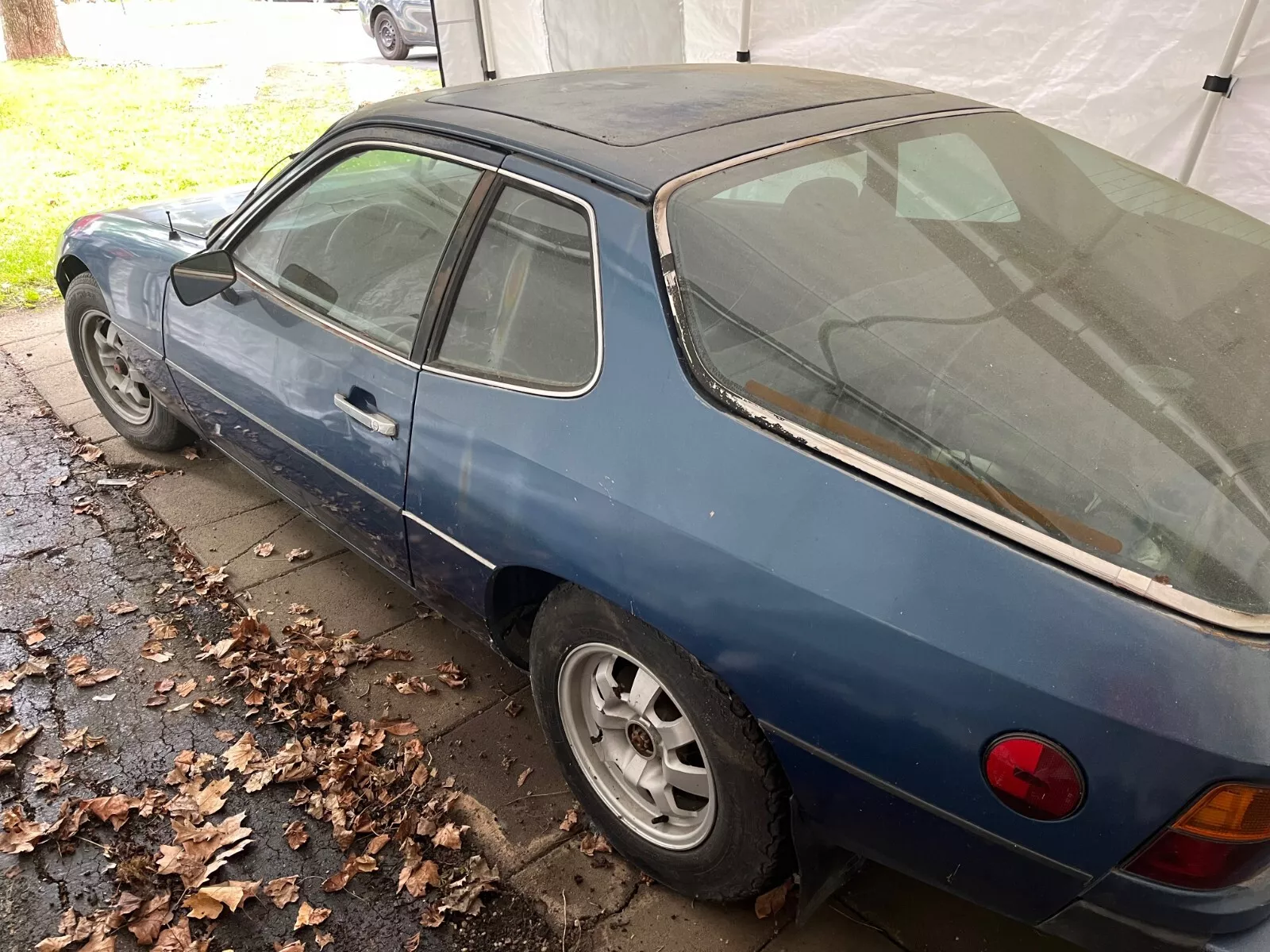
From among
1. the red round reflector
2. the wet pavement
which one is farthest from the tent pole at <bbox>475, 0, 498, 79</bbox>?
the red round reflector

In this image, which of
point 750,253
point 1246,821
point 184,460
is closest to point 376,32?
point 184,460

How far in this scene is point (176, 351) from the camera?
3.17m

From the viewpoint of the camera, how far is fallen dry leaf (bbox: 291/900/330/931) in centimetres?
211

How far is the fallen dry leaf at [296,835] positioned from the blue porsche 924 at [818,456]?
678 mm

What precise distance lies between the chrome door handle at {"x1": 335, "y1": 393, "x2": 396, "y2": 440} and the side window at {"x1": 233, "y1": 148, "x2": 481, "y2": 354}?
0.18 meters

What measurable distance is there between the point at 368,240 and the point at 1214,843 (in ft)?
8.07

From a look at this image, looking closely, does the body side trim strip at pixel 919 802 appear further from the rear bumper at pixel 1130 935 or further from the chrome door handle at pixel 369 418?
the chrome door handle at pixel 369 418

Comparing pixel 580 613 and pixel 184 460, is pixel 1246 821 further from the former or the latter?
pixel 184 460

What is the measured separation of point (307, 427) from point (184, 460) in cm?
179

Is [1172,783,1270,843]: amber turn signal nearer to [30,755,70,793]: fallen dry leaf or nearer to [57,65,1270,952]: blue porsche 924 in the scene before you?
[57,65,1270,952]: blue porsche 924

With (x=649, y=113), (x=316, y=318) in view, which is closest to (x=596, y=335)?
(x=649, y=113)

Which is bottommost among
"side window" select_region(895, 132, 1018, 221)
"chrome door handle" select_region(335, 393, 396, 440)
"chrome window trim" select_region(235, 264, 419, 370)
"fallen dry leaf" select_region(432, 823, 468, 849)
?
"fallen dry leaf" select_region(432, 823, 468, 849)

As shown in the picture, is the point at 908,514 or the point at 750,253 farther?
the point at 750,253

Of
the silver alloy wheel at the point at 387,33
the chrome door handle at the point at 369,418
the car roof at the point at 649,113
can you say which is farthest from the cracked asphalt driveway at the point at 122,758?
the silver alloy wheel at the point at 387,33
